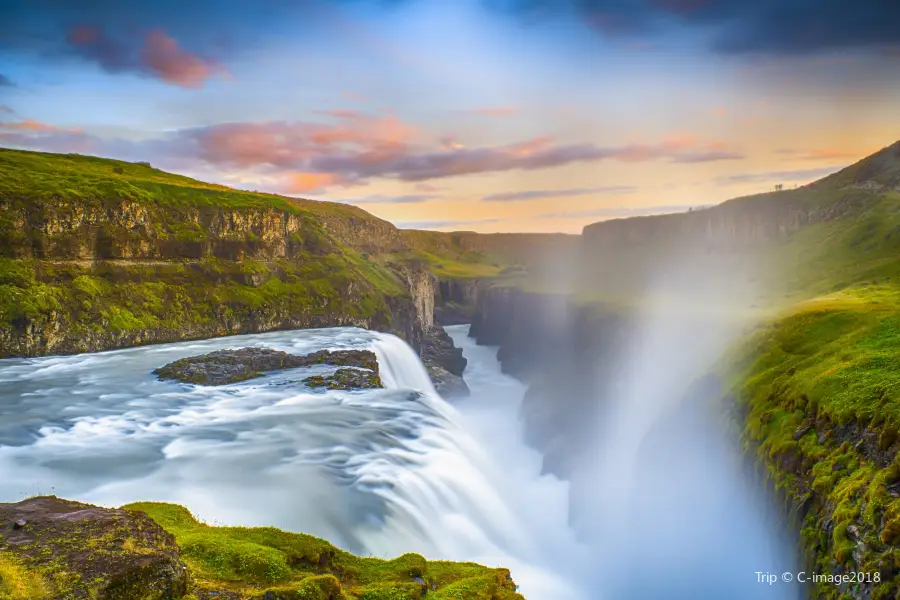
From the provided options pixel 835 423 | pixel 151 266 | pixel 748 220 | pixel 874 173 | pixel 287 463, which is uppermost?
pixel 874 173

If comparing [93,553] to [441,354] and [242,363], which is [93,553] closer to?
[242,363]

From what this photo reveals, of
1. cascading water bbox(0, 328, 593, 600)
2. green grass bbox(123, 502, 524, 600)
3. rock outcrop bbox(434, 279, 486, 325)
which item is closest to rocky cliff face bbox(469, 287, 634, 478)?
cascading water bbox(0, 328, 593, 600)

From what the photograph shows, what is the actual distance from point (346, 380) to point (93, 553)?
115 ft

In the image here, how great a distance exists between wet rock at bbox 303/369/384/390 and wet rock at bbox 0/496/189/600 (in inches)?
1249

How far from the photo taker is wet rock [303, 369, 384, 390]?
4450cm

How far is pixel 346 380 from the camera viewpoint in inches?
1802

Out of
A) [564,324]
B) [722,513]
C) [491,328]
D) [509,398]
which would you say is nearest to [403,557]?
[722,513]

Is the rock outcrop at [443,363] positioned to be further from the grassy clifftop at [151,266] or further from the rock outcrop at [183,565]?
the rock outcrop at [183,565]

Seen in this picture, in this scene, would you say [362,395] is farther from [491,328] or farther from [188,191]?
[491,328]

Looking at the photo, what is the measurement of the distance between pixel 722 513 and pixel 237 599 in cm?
2742

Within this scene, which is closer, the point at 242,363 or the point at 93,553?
the point at 93,553

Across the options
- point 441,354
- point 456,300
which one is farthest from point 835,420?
point 456,300

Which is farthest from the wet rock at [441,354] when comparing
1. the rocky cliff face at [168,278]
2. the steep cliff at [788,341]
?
the steep cliff at [788,341]

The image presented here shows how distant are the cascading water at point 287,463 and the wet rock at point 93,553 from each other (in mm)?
8978
